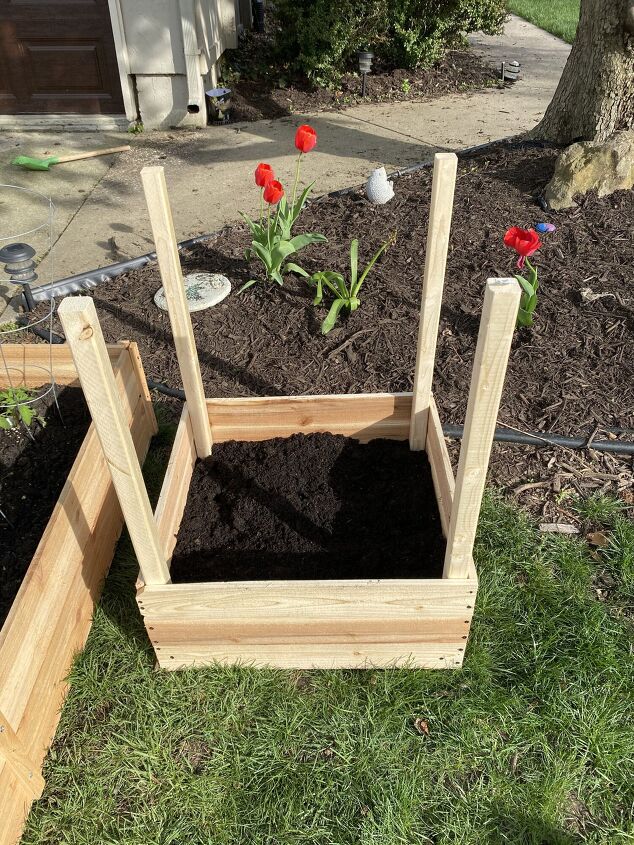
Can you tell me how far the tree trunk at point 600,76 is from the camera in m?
4.18

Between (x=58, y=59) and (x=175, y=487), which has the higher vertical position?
(x=58, y=59)

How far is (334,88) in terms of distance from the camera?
738 centimetres

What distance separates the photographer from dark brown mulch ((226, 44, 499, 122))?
23.0ft

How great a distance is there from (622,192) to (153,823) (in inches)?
166

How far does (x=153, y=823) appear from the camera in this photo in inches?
69.0

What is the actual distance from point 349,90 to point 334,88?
19 centimetres

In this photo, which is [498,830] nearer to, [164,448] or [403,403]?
[403,403]

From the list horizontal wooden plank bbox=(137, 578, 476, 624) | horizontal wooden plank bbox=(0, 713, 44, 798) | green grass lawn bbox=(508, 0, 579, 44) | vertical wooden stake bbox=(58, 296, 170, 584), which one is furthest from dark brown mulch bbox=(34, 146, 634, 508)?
green grass lawn bbox=(508, 0, 579, 44)

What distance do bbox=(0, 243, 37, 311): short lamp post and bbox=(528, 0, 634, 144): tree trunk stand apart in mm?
3732

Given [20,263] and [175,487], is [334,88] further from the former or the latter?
[175,487]

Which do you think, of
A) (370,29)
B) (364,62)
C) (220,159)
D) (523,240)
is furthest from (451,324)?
(370,29)

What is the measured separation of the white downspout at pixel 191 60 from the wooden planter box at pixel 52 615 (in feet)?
14.4

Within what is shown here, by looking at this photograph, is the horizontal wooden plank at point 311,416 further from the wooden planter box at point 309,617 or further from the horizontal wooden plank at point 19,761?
the horizontal wooden plank at point 19,761

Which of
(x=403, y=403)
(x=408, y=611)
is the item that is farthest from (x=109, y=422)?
(x=403, y=403)
